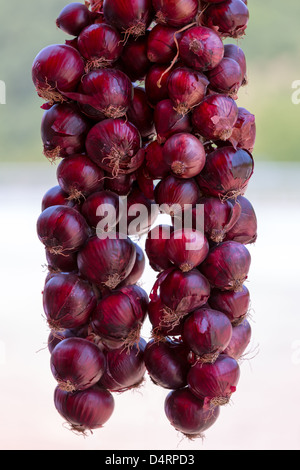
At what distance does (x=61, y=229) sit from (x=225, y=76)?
33 centimetres

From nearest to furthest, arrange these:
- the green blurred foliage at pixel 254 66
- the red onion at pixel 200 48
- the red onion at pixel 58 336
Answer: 1. the red onion at pixel 200 48
2. the red onion at pixel 58 336
3. the green blurred foliage at pixel 254 66

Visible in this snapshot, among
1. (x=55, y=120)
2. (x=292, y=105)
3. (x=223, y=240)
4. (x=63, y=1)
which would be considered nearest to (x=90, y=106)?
(x=55, y=120)

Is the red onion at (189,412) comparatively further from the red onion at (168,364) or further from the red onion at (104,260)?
the red onion at (104,260)

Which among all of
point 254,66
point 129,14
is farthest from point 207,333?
point 254,66

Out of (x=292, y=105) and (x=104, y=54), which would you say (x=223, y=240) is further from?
(x=292, y=105)

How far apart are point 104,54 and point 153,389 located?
25.7 inches

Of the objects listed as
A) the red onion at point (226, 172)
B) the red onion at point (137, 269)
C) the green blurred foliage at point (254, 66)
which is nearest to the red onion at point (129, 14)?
the red onion at point (226, 172)

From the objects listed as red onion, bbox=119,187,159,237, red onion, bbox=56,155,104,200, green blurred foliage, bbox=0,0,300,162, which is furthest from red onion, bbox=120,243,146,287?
green blurred foliage, bbox=0,0,300,162

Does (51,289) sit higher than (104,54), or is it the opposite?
(104,54)

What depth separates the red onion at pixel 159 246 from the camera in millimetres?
777

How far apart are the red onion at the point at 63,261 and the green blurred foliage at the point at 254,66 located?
1.62 ft

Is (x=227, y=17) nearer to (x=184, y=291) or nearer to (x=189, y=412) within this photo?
(x=184, y=291)

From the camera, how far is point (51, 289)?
79cm

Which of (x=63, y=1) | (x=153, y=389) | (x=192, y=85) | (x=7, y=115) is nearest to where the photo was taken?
(x=192, y=85)
